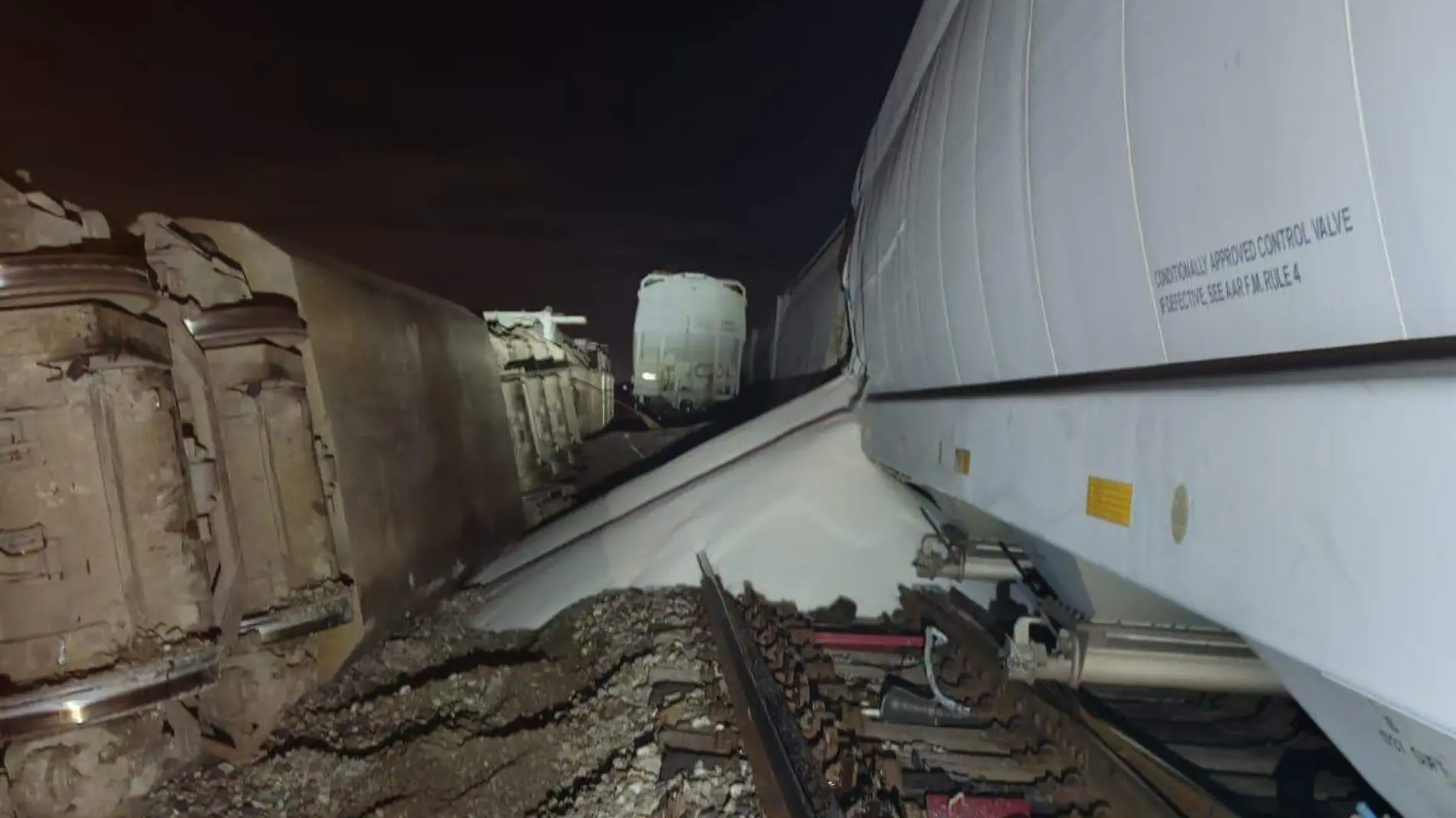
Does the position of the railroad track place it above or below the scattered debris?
below

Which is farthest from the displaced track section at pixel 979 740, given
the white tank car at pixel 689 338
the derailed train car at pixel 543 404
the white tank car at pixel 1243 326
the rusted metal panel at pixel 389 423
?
the white tank car at pixel 689 338

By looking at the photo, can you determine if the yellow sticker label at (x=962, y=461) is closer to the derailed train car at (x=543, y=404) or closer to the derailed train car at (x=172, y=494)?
the derailed train car at (x=172, y=494)

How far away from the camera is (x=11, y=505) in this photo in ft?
11.0

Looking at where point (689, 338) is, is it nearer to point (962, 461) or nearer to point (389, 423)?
point (389, 423)

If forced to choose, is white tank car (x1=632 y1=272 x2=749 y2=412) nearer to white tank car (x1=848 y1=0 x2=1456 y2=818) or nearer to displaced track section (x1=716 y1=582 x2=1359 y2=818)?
displaced track section (x1=716 y1=582 x2=1359 y2=818)

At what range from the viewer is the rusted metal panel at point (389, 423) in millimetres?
4996

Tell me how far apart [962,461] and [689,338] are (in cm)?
1845

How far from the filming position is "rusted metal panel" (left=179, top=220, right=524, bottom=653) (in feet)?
16.4

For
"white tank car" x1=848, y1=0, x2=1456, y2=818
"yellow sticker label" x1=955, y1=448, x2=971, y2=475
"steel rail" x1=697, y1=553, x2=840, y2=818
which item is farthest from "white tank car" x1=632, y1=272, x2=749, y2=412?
"white tank car" x1=848, y1=0, x2=1456, y2=818

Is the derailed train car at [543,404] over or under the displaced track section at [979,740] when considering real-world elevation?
over

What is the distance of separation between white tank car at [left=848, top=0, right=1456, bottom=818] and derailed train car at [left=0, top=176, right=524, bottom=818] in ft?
10.6

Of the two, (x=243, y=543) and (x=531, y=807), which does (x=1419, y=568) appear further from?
(x=243, y=543)

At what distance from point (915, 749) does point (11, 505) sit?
12.5 ft

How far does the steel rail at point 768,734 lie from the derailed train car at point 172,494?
2040 mm
